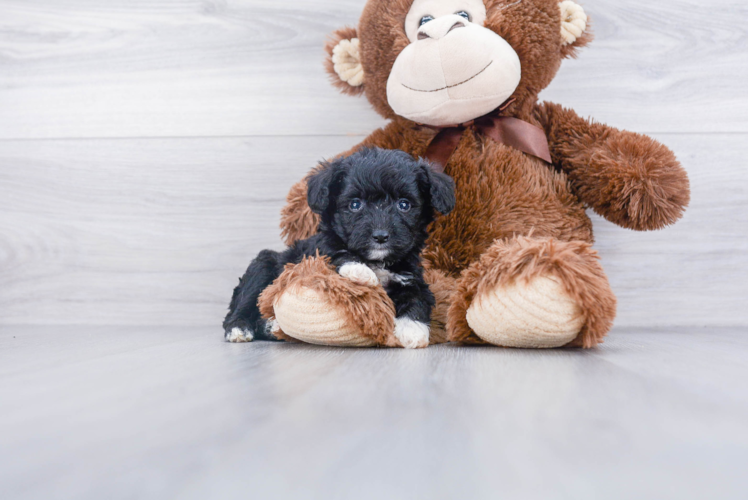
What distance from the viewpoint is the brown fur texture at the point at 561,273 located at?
80cm

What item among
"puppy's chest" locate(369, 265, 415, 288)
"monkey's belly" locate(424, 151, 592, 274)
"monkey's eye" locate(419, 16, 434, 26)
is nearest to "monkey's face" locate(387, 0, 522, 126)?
"monkey's eye" locate(419, 16, 434, 26)

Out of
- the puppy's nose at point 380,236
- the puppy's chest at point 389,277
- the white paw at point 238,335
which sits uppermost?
the puppy's nose at point 380,236

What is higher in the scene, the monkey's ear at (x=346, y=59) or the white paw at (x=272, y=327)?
the monkey's ear at (x=346, y=59)

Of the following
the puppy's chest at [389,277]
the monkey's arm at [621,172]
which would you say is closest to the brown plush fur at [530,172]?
the monkey's arm at [621,172]

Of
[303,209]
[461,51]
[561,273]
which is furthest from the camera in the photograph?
[303,209]

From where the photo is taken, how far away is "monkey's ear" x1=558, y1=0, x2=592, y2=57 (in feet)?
3.79

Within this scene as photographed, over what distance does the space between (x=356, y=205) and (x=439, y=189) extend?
146 mm

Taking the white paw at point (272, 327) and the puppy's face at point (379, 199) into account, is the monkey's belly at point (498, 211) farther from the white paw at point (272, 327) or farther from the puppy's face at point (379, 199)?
the white paw at point (272, 327)

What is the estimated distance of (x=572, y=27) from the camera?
3.79ft

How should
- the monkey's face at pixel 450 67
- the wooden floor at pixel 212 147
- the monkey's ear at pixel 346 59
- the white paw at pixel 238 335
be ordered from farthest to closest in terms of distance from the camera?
the wooden floor at pixel 212 147, the monkey's ear at pixel 346 59, the white paw at pixel 238 335, the monkey's face at pixel 450 67

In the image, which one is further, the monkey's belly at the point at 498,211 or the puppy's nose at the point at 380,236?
the monkey's belly at the point at 498,211

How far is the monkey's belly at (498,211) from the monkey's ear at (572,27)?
0.26 metres

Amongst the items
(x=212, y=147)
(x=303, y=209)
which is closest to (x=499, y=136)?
(x=303, y=209)

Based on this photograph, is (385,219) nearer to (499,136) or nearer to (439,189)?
(439,189)
